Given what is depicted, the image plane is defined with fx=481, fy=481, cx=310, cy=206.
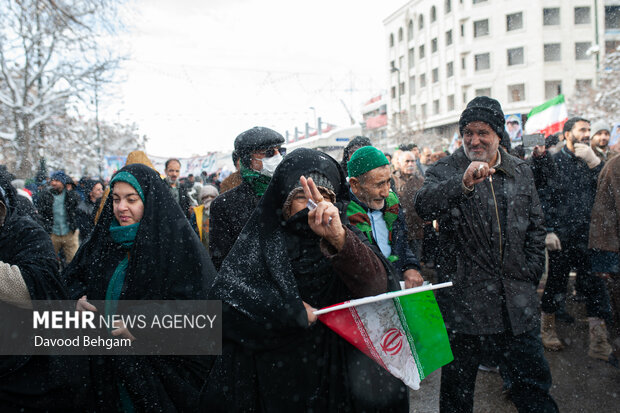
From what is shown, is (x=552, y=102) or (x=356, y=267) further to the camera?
(x=552, y=102)

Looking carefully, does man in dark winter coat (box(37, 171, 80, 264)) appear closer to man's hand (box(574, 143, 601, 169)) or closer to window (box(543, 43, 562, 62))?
man's hand (box(574, 143, 601, 169))

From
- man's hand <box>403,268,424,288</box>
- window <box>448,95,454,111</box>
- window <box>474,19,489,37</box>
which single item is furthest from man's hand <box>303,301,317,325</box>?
window <box>474,19,489,37</box>

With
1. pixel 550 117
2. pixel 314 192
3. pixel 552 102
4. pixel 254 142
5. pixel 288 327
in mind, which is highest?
pixel 552 102

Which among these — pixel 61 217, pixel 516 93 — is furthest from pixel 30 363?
pixel 516 93

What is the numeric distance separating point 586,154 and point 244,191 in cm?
370

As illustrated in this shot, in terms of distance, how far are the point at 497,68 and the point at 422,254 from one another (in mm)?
39838

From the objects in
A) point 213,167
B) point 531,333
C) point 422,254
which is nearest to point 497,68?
point 213,167

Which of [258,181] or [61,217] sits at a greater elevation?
[258,181]

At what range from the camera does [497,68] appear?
42.2 meters

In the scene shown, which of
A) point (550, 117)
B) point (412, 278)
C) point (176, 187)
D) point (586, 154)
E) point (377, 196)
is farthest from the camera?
point (550, 117)

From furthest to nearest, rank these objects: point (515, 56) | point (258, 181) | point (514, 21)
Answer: point (514, 21) < point (515, 56) < point (258, 181)

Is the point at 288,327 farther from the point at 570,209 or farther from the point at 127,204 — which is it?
the point at 570,209

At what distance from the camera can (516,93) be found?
138 ft

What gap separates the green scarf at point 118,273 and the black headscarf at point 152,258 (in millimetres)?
48
